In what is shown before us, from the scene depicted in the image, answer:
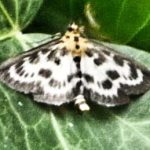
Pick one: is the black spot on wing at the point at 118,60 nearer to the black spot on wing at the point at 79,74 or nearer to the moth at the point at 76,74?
the moth at the point at 76,74

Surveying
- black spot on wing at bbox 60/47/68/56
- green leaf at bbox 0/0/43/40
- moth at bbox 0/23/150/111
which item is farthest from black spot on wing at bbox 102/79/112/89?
green leaf at bbox 0/0/43/40

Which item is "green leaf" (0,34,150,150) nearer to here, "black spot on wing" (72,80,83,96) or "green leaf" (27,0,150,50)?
"black spot on wing" (72,80,83,96)

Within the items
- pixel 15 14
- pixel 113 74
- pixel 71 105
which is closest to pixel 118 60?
pixel 113 74

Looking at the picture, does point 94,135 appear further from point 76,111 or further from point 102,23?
point 102,23

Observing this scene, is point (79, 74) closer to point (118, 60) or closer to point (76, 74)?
point (76, 74)

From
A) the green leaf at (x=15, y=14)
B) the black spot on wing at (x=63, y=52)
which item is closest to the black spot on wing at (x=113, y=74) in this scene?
the black spot on wing at (x=63, y=52)

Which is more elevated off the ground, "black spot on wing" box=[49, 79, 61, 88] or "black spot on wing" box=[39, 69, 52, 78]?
"black spot on wing" box=[39, 69, 52, 78]
